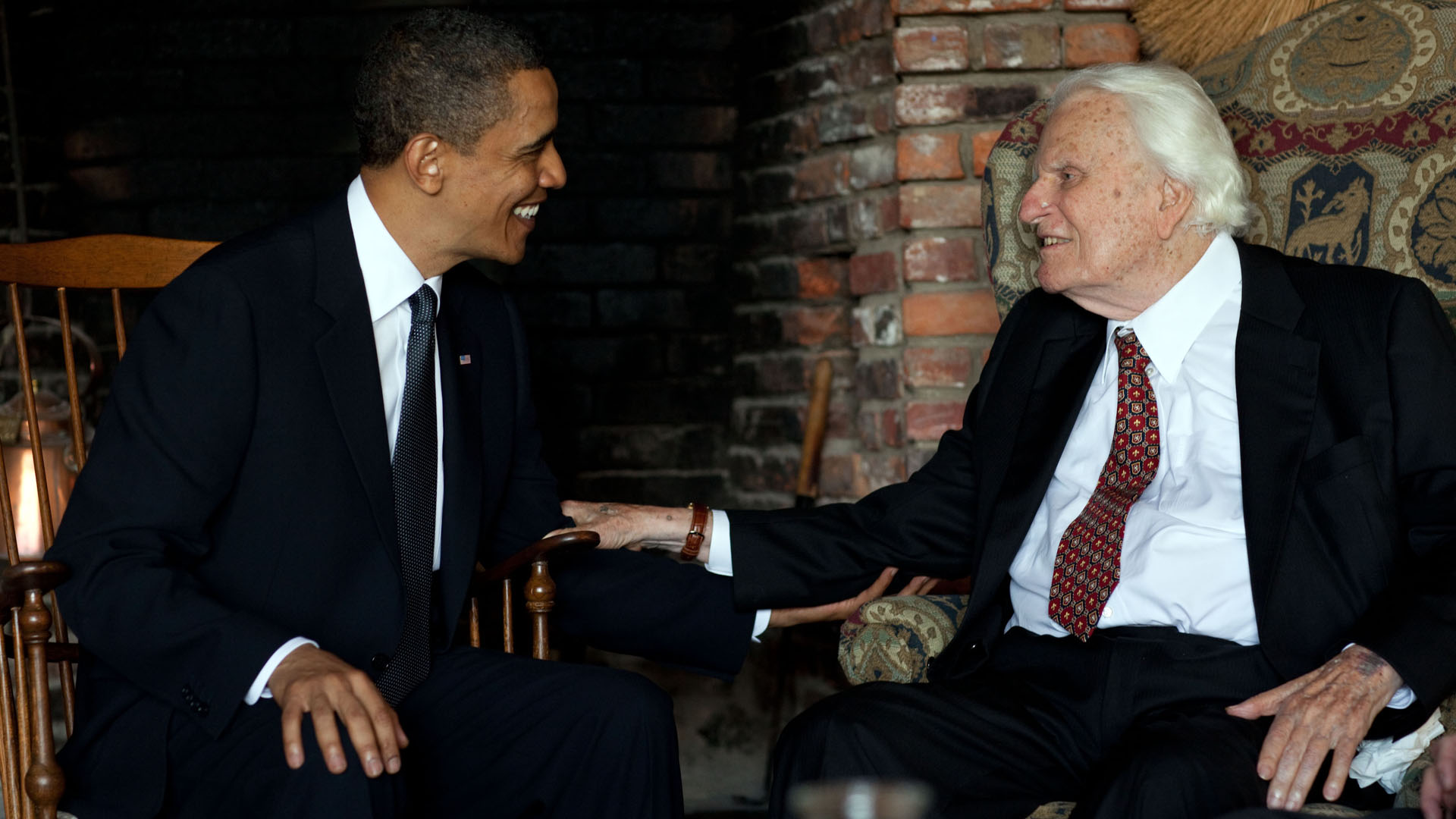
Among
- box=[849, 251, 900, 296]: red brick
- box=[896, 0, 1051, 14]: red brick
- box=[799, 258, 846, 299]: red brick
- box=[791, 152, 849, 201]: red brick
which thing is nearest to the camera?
box=[896, 0, 1051, 14]: red brick

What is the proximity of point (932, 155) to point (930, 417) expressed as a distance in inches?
20.4

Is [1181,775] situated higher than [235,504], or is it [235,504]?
[235,504]

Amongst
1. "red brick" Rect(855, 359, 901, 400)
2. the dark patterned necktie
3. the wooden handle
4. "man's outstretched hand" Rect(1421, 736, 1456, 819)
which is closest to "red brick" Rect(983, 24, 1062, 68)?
"red brick" Rect(855, 359, 901, 400)

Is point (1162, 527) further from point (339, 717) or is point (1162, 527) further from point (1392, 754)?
point (339, 717)

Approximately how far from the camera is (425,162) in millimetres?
1755

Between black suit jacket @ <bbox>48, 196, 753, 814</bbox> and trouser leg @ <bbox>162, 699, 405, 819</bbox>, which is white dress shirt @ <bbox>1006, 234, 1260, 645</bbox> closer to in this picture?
black suit jacket @ <bbox>48, 196, 753, 814</bbox>

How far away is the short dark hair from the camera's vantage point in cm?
174

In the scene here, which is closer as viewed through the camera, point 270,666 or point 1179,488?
point 270,666

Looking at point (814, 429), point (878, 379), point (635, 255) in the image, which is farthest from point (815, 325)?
point (635, 255)

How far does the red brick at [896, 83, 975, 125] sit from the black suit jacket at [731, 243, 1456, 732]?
83 cm

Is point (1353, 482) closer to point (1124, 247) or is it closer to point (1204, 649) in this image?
point (1204, 649)

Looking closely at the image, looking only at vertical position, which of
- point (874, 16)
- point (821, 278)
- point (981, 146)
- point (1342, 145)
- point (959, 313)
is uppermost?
point (874, 16)

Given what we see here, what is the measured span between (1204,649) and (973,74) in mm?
1357

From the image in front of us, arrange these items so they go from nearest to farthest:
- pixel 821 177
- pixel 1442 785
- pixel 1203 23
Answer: pixel 1442 785, pixel 1203 23, pixel 821 177
